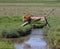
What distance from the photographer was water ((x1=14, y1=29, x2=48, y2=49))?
38.8ft

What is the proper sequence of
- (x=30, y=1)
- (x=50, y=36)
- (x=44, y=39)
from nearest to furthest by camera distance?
(x=50, y=36) < (x=44, y=39) < (x=30, y=1)

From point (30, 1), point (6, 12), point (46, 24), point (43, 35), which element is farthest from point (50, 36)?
point (30, 1)

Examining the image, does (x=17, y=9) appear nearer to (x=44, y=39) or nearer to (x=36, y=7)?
(x=36, y=7)

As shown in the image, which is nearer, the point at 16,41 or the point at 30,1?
the point at 16,41

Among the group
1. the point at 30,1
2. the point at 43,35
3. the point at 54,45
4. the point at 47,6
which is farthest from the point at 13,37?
the point at 30,1

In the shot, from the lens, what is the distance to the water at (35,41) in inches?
465

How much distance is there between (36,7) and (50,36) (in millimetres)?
12676

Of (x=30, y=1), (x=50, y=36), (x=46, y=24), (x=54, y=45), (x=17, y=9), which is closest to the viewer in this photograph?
(x=54, y=45)

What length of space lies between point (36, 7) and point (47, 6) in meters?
1.15

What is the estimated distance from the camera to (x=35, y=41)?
42.8 ft

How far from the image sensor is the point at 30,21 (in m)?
17.1

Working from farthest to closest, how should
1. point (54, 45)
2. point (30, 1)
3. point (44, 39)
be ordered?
point (30, 1), point (44, 39), point (54, 45)

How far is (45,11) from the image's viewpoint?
23.3 metres

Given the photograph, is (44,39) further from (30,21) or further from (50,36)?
(30,21)
